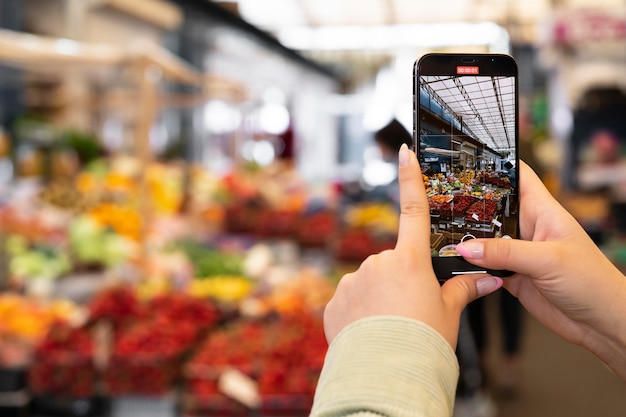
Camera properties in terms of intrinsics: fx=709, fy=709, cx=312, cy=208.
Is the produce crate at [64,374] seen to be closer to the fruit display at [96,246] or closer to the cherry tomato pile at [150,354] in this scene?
the cherry tomato pile at [150,354]

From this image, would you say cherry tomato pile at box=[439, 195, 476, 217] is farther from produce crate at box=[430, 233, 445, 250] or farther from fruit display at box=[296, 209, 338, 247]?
fruit display at box=[296, 209, 338, 247]

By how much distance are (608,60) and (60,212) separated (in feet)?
21.7

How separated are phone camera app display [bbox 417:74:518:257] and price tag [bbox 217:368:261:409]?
5.61 ft

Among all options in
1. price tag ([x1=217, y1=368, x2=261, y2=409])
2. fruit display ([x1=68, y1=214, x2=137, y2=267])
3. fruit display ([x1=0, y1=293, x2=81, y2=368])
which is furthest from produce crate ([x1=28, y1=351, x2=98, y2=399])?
fruit display ([x1=68, y1=214, x2=137, y2=267])

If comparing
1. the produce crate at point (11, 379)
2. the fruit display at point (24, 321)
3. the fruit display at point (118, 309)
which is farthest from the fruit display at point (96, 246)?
the produce crate at point (11, 379)

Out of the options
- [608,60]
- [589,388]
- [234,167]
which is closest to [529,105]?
[608,60]

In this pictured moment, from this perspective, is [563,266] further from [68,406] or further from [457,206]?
[68,406]

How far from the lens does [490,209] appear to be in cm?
94

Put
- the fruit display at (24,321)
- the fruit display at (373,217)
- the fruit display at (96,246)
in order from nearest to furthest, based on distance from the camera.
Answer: the fruit display at (24,321), the fruit display at (96,246), the fruit display at (373,217)

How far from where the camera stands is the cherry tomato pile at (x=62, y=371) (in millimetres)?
2654

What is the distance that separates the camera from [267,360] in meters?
2.66

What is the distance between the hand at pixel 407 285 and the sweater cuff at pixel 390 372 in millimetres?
20

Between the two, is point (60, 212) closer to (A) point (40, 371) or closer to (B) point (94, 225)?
(B) point (94, 225)

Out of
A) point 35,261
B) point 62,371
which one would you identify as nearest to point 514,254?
point 62,371
